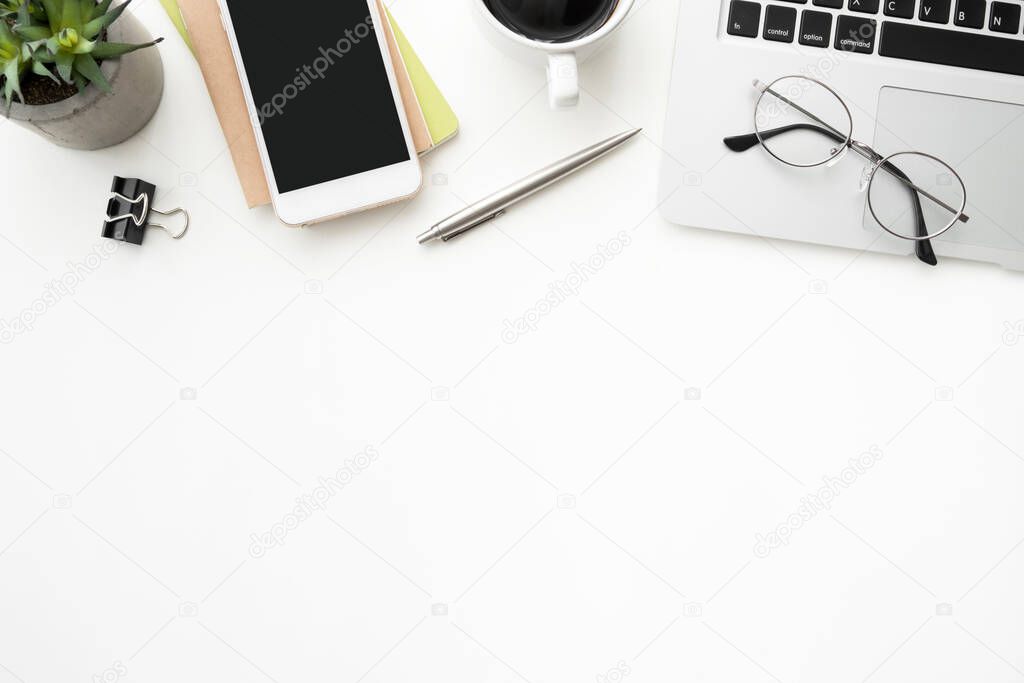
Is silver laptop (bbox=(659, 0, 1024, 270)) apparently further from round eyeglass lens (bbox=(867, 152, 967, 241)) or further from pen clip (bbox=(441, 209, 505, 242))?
pen clip (bbox=(441, 209, 505, 242))

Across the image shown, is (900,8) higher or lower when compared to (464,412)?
higher

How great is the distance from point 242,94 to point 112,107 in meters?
0.12

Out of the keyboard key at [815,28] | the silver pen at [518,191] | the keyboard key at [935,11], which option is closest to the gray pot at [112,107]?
the silver pen at [518,191]

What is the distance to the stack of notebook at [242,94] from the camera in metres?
0.69

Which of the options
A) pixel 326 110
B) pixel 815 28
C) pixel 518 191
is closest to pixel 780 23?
pixel 815 28

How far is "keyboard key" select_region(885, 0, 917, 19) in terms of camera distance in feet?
2.18

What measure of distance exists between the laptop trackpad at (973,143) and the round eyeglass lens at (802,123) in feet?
0.15

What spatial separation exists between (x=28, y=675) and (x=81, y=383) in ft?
1.02

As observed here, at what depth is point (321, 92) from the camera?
681mm

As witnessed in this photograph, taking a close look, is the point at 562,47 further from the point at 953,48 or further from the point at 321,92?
the point at 953,48

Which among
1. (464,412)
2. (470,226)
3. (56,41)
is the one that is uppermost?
(56,41)

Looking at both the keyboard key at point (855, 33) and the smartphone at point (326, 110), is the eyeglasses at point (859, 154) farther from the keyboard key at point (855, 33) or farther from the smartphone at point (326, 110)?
the smartphone at point (326, 110)

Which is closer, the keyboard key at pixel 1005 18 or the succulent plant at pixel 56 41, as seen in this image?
the succulent plant at pixel 56 41

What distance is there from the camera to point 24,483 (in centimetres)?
73
